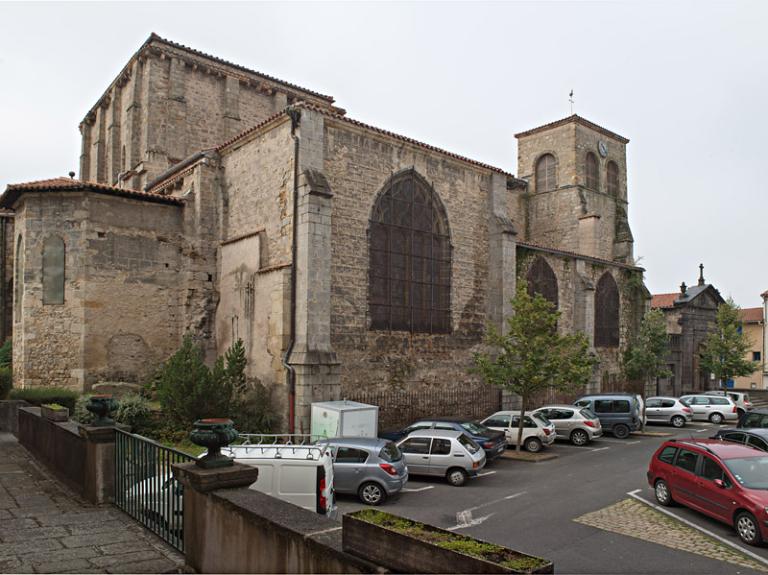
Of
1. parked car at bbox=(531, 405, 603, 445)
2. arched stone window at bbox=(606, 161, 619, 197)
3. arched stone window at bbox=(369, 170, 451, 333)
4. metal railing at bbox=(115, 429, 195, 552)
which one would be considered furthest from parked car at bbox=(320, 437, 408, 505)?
arched stone window at bbox=(606, 161, 619, 197)

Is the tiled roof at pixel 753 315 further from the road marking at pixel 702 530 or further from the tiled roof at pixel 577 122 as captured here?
the road marking at pixel 702 530

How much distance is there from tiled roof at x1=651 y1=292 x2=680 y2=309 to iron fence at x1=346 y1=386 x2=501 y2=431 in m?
19.4

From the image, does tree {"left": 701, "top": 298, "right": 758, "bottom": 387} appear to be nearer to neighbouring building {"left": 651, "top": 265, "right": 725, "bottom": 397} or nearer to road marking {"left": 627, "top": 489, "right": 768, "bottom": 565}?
neighbouring building {"left": 651, "top": 265, "right": 725, "bottom": 397}

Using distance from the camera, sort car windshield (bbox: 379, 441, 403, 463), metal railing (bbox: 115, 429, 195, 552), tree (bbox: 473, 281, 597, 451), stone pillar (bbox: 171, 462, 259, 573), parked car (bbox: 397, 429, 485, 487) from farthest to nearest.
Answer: tree (bbox: 473, 281, 597, 451), parked car (bbox: 397, 429, 485, 487), car windshield (bbox: 379, 441, 403, 463), metal railing (bbox: 115, 429, 195, 552), stone pillar (bbox: 171, 462, 259, 573)

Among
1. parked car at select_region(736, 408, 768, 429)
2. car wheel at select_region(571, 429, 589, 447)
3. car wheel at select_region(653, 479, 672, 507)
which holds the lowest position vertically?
car wheel at select_region(571, 429, 589, 447)

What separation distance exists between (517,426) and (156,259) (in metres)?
13.3

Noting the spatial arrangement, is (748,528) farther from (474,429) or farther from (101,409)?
(101,409)

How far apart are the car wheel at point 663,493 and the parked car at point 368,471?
5118 millimetres

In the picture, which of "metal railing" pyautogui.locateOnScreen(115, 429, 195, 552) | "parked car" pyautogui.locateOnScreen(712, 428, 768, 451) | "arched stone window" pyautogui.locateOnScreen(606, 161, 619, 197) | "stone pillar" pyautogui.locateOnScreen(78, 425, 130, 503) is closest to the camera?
"metal railing" pyautogui.locateOnScreen(115, 429, 195, 552)

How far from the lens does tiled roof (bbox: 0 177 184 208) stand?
19.5 meters

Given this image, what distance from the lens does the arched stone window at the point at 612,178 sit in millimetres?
37719

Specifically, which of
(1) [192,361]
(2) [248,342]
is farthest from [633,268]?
(1) [192,361]

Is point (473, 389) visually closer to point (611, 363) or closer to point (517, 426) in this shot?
point (517, 426)

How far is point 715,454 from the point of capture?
10.8 meters
